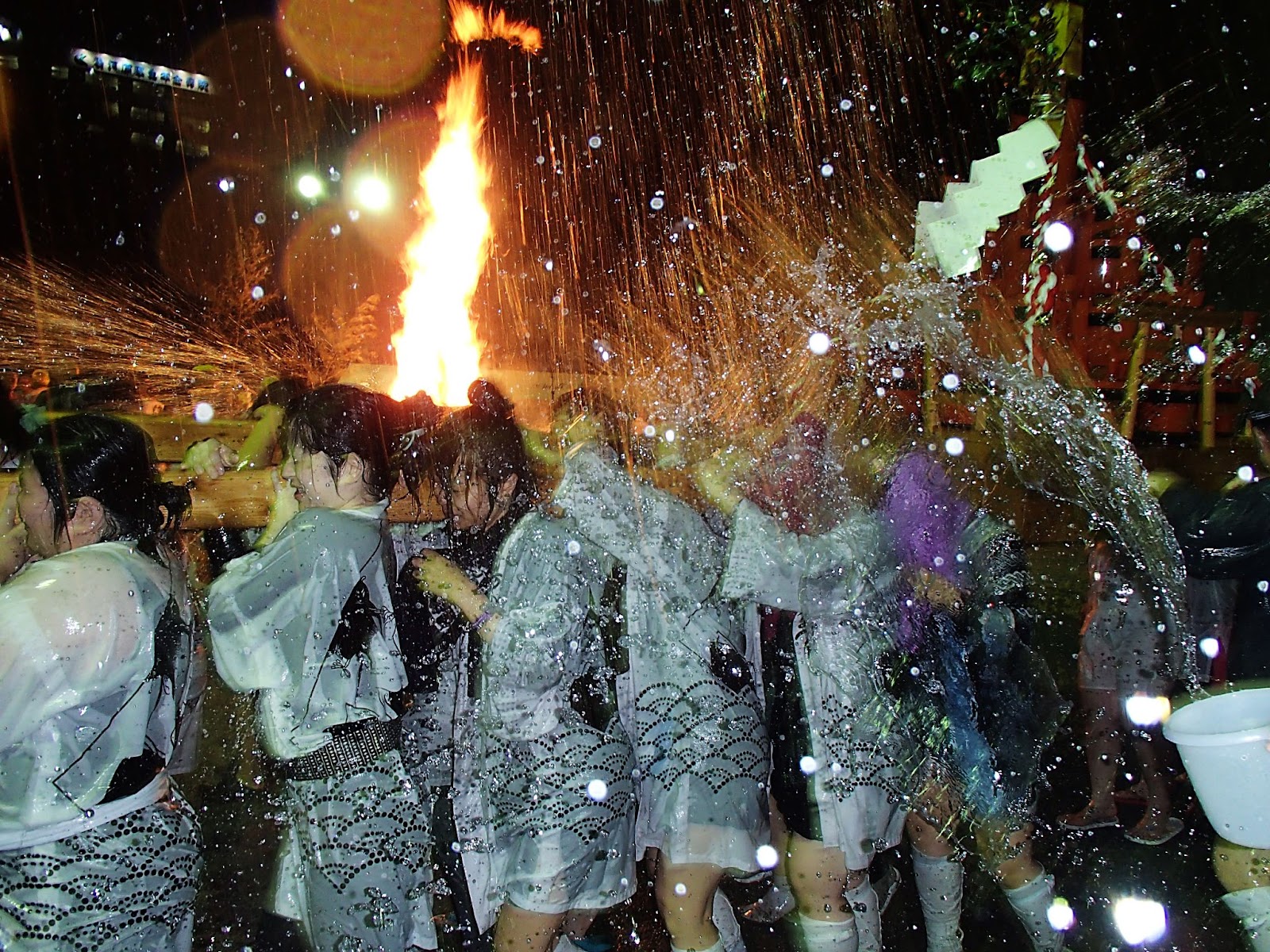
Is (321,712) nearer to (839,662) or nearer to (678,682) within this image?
(678,682)

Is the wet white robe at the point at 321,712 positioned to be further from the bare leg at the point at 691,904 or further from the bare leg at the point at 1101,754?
the bare leg at the point at 1101,754

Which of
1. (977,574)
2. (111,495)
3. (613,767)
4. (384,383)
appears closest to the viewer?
(111,495)

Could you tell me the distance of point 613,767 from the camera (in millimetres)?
2465

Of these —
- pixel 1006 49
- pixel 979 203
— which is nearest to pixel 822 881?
pixel 979 203

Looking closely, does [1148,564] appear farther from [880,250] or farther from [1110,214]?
[880,250]

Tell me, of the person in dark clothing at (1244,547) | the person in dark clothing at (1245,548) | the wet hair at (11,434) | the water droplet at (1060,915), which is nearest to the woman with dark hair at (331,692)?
the wet hair at (11,434)

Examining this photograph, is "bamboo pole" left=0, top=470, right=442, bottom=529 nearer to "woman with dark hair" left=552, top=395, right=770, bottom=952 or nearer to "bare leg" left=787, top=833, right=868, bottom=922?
"woman with dark hair" left=552, top=395, right=770, bottom=952

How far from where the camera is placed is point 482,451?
2.56 meters

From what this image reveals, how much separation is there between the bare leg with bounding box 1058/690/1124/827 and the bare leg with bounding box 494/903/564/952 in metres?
3.29

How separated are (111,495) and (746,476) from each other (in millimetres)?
2007

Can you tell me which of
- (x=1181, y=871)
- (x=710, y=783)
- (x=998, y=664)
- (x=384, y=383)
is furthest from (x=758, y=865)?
(x=384, y=383)

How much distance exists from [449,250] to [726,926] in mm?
6143

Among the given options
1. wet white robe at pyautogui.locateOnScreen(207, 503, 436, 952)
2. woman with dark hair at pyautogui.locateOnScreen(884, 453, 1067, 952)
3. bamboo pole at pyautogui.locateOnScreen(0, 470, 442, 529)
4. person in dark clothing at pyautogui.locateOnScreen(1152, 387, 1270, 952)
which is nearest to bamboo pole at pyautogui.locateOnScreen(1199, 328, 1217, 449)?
person in dark clothing at pyautogui.locateOnScreen(1152, 387, 1270, 952)

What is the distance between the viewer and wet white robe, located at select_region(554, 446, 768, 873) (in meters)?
2.52
